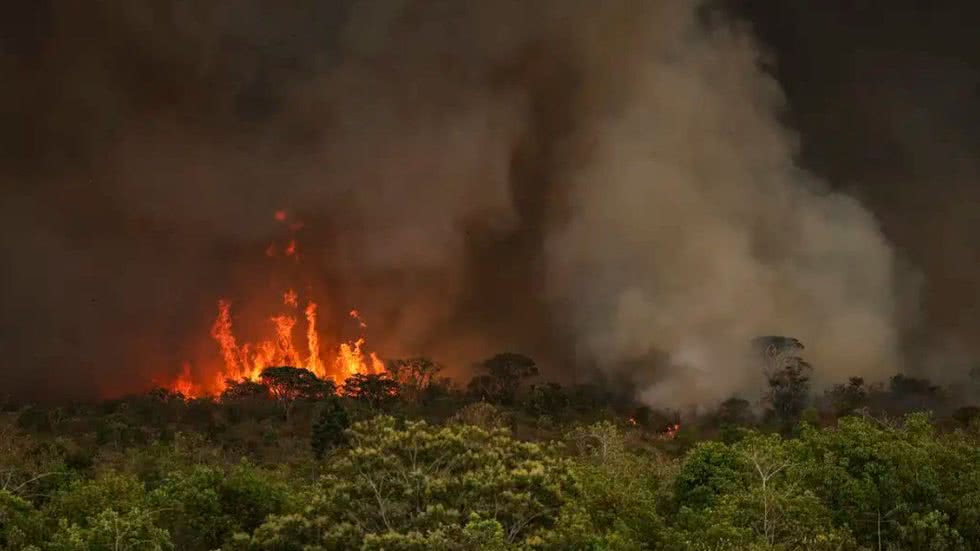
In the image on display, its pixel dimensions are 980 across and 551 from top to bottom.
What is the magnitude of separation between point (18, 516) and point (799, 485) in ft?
137

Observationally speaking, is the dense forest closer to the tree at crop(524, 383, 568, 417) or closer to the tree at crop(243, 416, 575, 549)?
the tree at crop(243, 416, 575, 549)

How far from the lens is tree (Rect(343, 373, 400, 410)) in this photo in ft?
560

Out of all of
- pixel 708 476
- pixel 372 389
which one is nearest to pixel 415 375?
pixel 372 389

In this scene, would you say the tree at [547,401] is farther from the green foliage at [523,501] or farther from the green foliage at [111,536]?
the green foliage at [111,536]

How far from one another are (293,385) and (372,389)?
49.8 feet

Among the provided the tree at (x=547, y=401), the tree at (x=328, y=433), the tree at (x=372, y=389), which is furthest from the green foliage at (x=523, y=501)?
the tree at (x=372, y=389)

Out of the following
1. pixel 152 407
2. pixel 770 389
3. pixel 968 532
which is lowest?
pixel 968 532

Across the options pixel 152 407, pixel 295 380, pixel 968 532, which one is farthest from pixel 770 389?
pixel 968 532

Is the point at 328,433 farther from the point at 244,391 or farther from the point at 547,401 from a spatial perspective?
the point at 244,391

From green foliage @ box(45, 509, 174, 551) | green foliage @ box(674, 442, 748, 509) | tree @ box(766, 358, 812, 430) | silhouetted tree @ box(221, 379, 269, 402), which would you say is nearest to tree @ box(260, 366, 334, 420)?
silhouetted tree @ box(221, 379, 269, 402)

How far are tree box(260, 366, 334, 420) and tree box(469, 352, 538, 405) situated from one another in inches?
1245

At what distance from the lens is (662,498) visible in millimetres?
57531

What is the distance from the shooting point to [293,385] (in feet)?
546

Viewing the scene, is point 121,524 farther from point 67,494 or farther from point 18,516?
point 67,494
